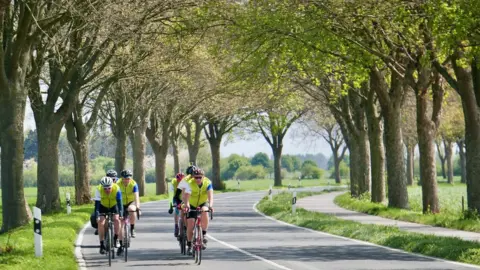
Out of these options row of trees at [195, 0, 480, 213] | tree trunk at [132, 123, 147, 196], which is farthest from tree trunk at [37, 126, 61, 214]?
tree trunk at [132, 123, 147, 196]

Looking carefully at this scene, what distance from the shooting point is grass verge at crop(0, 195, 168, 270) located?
17.0 metres

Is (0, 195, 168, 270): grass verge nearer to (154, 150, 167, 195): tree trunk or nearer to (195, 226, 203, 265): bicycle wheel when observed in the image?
(195, 226, 203, 265): bicycle wheel

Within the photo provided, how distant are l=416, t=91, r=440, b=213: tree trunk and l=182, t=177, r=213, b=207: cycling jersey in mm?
15740

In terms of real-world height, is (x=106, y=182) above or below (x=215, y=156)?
below

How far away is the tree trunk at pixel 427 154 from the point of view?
111ft

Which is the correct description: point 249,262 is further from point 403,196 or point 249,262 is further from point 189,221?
point 403,196

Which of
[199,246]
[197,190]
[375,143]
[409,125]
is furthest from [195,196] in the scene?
[409,125]

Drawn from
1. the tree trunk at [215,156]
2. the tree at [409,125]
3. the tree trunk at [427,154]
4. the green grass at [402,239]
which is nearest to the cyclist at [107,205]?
the green grass at [402,239]

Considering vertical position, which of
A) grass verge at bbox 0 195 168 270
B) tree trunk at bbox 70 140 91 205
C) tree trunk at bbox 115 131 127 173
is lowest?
grass verge at bbox 0 195 168 270

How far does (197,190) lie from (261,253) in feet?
6.91

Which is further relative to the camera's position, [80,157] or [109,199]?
[80,157]

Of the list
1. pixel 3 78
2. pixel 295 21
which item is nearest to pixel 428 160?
pixel 295 21

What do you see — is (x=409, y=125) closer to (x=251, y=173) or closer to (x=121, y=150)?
(x=121, y=150)

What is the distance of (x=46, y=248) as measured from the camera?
20.1 m
